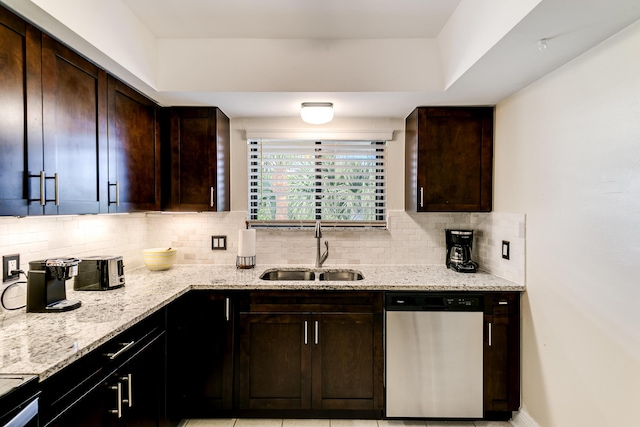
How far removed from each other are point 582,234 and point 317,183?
188 cm

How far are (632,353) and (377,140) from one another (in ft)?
6.83

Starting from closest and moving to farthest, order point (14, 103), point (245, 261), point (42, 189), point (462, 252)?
point (14, 103) < point (42, 189) < point (462, 252) < point (245, 261)

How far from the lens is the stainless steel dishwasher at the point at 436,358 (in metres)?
2.17

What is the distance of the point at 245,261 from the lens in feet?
8.95

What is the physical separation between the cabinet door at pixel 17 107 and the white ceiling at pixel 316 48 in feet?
0.52

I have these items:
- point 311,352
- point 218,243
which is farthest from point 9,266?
point 311,352

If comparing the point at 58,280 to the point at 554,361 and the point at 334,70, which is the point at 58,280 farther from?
the point at 554,361

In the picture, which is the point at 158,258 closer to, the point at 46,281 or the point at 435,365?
the point at 46,281

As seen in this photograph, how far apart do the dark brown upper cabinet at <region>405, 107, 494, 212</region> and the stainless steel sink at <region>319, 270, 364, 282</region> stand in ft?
2.41

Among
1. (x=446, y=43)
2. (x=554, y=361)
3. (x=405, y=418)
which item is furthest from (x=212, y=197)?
(x=554, y=361)

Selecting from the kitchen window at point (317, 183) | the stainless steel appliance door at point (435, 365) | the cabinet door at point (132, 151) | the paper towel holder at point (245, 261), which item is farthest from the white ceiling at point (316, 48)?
the stainless steel appliance door at point (435, 365)

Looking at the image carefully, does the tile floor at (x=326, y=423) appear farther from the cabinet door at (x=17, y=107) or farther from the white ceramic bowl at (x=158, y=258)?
the cabinet door at (x=17, y=107)

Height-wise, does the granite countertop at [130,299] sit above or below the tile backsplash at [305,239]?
below

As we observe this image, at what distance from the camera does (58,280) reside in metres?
1.63
